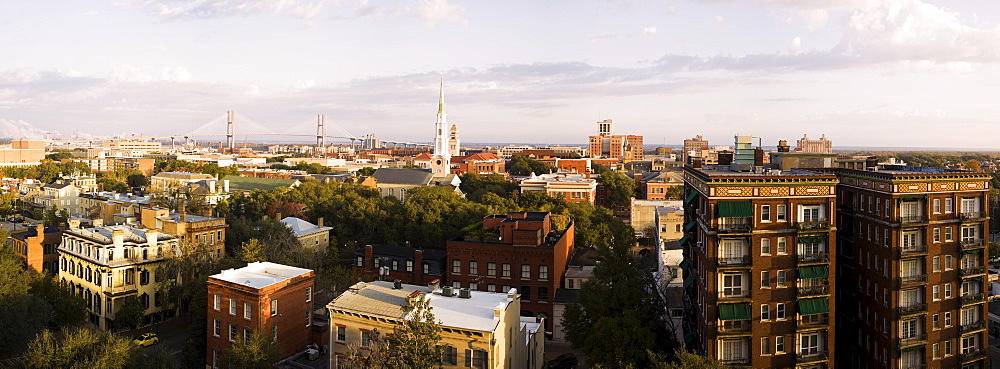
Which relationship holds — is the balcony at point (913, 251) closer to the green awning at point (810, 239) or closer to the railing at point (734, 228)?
the green awning at point (810, 239)

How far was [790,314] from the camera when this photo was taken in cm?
3019

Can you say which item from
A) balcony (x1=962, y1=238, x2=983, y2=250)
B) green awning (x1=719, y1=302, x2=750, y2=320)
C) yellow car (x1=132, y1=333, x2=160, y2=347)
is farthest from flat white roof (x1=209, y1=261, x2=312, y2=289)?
balcony (x1=962, y1=238, x2=983, y2=250)

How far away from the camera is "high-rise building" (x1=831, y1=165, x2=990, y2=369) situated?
30.5 meters

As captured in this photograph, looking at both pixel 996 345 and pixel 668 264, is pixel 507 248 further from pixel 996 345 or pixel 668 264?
pixel 996 345

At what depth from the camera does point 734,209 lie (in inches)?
1166

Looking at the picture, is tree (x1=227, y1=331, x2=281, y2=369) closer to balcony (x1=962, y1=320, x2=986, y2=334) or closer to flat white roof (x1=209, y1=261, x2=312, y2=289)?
flat white roof (x1=209, y1=261, x2=312, y2=289)

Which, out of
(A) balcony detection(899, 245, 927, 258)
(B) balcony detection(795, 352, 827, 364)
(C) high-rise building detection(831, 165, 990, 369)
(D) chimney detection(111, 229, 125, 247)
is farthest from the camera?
(D) chimney detection(111, 229, 125, 247)

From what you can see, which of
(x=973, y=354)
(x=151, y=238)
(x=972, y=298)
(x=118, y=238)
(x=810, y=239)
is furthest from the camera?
(x=151, y=238)

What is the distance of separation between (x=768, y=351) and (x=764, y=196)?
6.95 meters

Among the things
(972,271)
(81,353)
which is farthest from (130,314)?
(972,271)

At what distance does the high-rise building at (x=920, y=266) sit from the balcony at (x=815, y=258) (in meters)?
3.11

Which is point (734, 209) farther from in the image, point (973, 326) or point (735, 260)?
point (973, 326)

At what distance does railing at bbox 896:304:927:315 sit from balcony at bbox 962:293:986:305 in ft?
9.61

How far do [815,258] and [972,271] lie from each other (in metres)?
8.75
